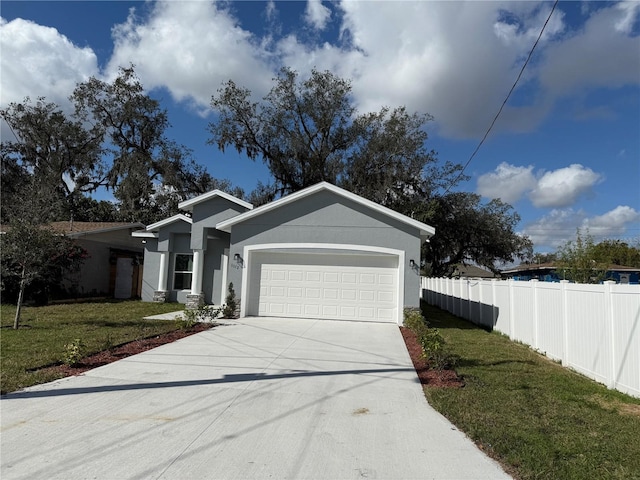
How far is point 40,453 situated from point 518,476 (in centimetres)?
417

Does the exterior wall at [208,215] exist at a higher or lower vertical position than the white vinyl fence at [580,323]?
higher

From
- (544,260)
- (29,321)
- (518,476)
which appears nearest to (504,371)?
(518,476)

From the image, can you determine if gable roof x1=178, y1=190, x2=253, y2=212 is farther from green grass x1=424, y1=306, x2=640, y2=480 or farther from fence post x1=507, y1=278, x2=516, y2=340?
green grass x1=424, y1=306, x2=640, y2=480

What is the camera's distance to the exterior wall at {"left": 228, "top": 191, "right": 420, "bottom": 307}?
14062 millimetres

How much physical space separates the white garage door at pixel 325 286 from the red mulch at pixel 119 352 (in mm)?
3449

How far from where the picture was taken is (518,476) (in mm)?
3729

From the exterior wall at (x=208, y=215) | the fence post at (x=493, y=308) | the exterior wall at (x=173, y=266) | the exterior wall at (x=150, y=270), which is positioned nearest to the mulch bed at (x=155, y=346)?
the fence post at (x=493, y=308)

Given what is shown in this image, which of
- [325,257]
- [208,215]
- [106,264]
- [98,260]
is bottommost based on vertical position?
[106,264]

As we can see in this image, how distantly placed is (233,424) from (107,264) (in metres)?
19.9

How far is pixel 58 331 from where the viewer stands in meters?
10.8

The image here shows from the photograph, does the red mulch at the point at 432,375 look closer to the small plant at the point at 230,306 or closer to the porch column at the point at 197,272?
the small plant at the point at 230,306

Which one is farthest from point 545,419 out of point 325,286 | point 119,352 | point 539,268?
point 539,268

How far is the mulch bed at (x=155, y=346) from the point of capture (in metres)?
6.87

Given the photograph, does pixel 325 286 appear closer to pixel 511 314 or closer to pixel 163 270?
pixel 511 314
